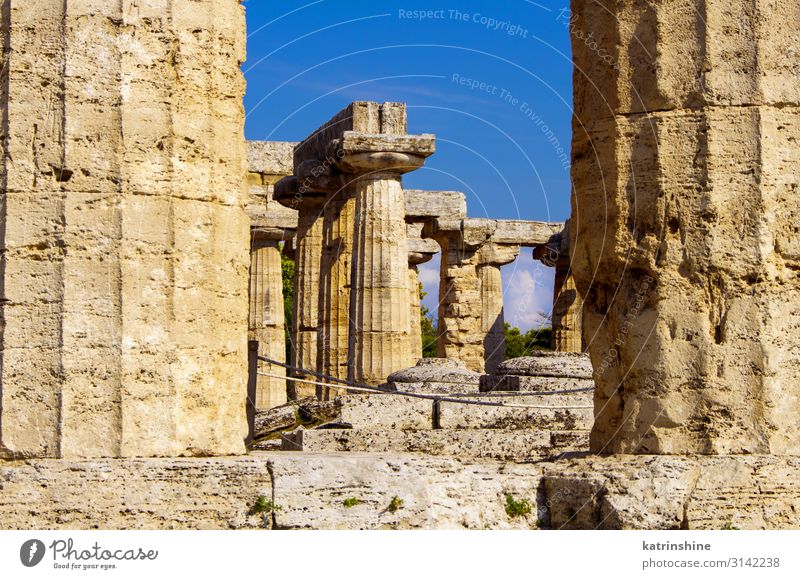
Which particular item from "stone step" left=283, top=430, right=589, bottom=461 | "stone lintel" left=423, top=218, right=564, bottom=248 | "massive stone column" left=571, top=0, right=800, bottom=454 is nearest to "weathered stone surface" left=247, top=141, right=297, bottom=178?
"stone lintel" left=423, top=218, right=564, bottom=248

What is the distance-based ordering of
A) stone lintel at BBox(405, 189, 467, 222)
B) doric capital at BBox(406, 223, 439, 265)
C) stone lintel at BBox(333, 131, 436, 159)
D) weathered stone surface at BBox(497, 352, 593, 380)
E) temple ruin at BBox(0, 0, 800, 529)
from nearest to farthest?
temple ruin at BBox(0, 0, 800, 529)
weathered stone surface at BBox(497, 352, 593, 380)
stone lintel at BBox(333, 131, 436, 159)
stone lintel at BBox(405, 189, 467, 222)
doric capital at BBox(406, 223, 439, 265)

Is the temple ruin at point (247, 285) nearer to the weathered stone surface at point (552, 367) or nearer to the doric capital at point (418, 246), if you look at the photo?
the weathered stone surface at point (552, 367)

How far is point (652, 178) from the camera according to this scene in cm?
870

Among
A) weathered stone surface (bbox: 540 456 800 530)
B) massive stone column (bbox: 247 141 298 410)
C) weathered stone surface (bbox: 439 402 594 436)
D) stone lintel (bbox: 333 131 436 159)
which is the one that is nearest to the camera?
weathered stone surface (bbox: 540 456 800 530)

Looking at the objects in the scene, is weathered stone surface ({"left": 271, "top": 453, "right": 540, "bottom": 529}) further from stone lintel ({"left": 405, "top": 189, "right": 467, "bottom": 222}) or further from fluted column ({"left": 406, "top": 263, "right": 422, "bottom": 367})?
stone lintel ({"left": 405, "top": 189, "right": 467, "bottom": 222})

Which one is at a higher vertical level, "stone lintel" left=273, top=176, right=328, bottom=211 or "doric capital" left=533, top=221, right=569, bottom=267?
"doric capital" left=533, top=221, right=569, bottom=267

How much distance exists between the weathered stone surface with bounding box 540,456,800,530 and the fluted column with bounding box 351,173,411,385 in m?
12.2

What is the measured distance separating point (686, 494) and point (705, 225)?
173 centimetres

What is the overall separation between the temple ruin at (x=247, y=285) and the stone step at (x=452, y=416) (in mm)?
3593

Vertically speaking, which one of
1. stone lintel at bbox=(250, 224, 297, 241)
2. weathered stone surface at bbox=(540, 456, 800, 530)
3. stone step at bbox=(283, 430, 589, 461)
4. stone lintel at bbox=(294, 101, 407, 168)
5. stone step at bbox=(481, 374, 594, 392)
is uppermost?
stone lintel at bbox=(294, 101, 407, 168)

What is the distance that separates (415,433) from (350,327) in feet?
29.8

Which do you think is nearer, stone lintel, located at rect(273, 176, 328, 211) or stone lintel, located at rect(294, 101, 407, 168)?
stone lintel, located at rect(294, 101, 407, 168)

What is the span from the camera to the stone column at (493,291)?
32.3m

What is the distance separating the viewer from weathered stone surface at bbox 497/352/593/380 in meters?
15.1
